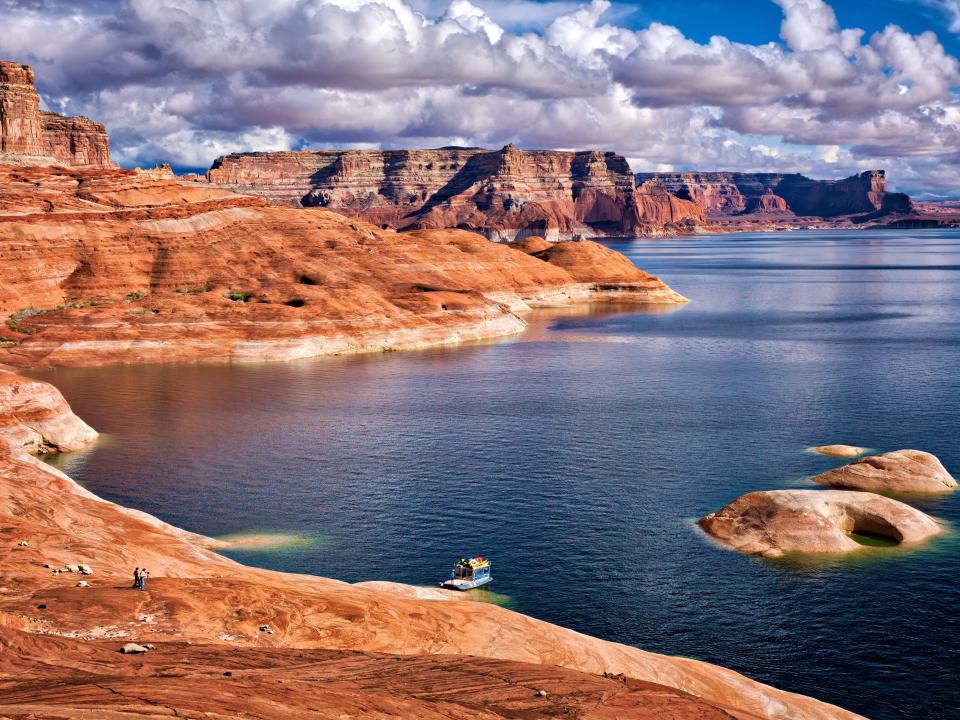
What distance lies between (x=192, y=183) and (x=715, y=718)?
155m

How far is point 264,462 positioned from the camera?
69.1 meters

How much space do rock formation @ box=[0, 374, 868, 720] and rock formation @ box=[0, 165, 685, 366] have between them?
75.5 metres

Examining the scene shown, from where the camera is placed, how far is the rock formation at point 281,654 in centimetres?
2578

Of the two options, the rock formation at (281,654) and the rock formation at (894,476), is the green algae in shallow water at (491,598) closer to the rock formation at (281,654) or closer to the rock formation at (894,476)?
the rock formation at (281,654)

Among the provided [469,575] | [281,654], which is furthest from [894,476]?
[281,654]

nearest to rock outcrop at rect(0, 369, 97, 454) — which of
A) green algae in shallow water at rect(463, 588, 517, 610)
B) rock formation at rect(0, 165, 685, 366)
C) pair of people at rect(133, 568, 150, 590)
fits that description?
pair of people at rect(133, 568, 150, 590)

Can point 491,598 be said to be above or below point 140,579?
below

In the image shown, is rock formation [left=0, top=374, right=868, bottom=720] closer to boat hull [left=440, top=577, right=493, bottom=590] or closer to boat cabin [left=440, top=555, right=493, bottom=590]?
boat hull [left=440, top=577, right=493, bottom=590]

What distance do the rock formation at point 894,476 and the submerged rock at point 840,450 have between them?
620 centimetres

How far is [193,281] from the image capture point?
133 metres

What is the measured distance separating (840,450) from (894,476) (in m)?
8.60

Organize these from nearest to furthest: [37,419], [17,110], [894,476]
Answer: [894,476] < [37,419] < [17,110]

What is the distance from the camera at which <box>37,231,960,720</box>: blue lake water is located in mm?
41406

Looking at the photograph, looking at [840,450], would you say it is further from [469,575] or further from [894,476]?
[469,575]
